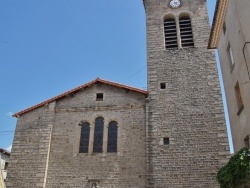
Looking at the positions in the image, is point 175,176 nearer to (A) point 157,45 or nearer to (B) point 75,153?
(B) point 75,153

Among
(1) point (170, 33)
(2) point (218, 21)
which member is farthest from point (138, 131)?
(1) point (170, 33)

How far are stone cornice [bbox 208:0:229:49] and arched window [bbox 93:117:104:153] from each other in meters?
6.64

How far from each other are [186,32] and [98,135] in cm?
796

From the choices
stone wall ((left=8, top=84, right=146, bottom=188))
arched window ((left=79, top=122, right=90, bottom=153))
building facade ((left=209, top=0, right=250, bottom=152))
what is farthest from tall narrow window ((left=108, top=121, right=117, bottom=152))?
building facade ((left=209, top=0, right=250, bottom=152))

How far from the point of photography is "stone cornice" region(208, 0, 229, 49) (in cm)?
1234

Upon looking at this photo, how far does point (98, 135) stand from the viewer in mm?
15484

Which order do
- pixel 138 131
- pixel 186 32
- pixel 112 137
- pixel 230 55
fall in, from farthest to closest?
1. pixel 186 32
2. pixel 112 137
3. pixel 138 131
4. pixel 230 55

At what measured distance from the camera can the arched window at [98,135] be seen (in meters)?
15.1

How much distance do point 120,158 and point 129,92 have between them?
11.8 ft

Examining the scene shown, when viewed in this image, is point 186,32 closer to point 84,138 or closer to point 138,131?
point 138,131

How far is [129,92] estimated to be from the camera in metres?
16.3

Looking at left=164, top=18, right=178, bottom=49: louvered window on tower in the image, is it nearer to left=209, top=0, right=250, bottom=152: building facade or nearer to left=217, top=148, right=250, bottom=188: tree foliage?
left=209, top=0, right=250, bottom=152: building facade

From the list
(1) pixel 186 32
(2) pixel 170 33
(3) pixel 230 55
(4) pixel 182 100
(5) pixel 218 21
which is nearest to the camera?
(3) pixel 230 55

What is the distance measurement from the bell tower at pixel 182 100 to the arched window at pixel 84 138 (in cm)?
306
